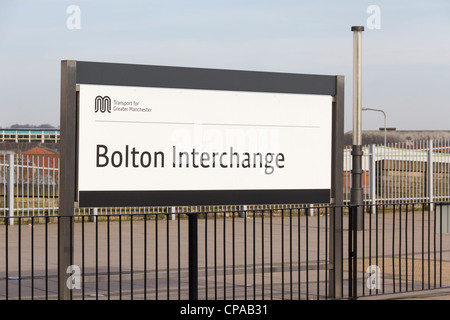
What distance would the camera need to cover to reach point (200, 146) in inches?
343

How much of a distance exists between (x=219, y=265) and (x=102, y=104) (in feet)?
16.0

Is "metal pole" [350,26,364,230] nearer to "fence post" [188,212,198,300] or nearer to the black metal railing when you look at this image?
the black metal railing

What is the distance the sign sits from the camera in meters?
8.23

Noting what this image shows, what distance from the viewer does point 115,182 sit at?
832 cm

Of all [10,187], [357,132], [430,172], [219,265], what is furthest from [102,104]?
[430,172]

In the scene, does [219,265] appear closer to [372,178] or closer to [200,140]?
[200,140]

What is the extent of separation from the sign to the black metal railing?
1.13 ft

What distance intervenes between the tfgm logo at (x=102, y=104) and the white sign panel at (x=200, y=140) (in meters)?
0.01

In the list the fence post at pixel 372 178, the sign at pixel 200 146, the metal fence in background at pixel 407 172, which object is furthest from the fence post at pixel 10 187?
the sign at pixel 200 146

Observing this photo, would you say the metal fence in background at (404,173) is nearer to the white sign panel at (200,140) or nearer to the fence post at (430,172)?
the fence post at (430,172)

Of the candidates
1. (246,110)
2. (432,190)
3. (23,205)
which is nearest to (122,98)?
(246,110)

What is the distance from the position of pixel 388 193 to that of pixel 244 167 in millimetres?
16638

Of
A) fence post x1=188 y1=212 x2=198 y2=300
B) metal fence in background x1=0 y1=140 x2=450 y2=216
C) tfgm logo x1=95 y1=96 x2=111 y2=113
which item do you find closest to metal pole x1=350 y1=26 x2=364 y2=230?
metal fence in background x1=0 y1=140 x2=450 y2=216
